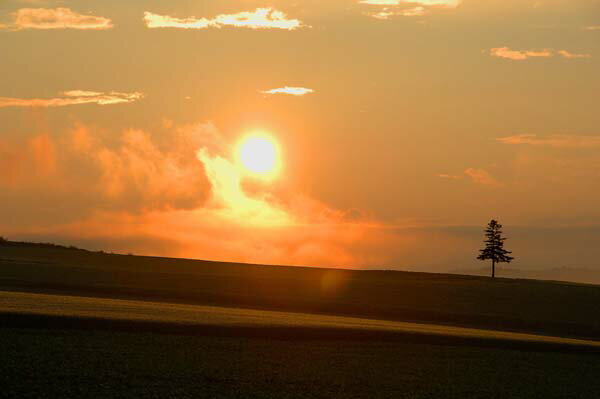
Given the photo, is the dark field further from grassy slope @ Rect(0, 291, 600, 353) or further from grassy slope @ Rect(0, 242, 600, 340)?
grassy slope @ Rect(0, 242, 600, 340)

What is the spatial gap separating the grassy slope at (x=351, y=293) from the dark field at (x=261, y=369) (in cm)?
2091

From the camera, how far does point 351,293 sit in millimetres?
66250

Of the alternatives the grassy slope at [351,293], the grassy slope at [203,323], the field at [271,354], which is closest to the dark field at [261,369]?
the field at [271,354]

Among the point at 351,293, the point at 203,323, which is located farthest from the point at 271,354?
the point at 351,293

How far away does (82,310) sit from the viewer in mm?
36031

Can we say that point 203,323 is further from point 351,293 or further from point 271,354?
point 351,293

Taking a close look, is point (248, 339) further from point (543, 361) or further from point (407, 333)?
point (543, 361)

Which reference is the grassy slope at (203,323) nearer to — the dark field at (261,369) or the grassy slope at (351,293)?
the dark field at (261,369)

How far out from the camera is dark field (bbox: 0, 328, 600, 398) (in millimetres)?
24859

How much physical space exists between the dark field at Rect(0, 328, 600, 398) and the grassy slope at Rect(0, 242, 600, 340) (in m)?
20.9

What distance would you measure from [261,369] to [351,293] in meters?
38.1

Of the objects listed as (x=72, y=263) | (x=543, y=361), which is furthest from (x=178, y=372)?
(x=72, y=263)

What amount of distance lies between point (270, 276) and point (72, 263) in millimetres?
22171

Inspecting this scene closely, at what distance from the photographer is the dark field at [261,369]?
2486 centimetres
